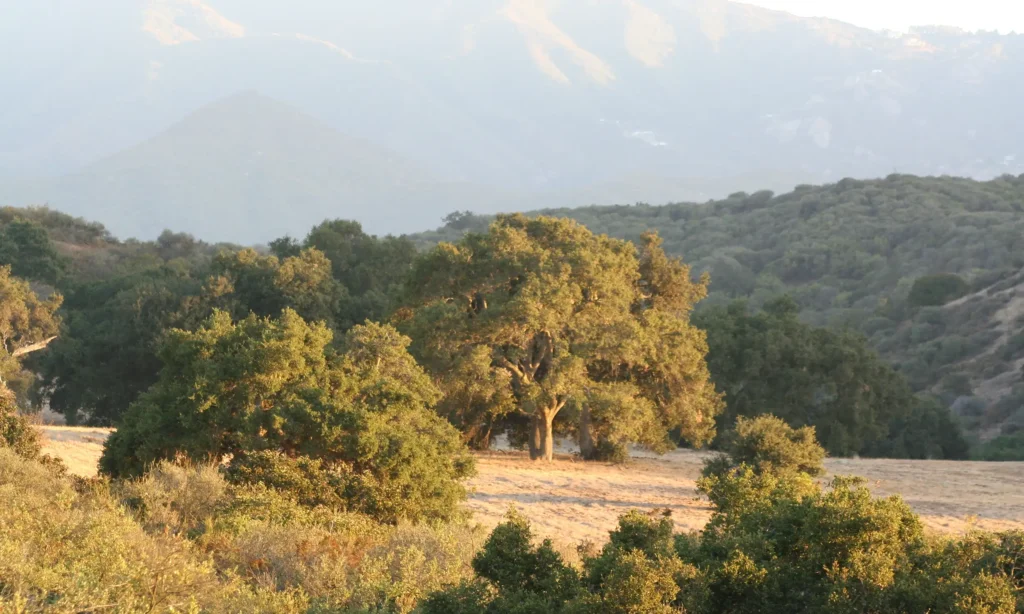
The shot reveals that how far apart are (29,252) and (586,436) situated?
27807mm

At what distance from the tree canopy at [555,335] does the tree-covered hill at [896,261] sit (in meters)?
21.9

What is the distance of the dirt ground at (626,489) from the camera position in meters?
16.0

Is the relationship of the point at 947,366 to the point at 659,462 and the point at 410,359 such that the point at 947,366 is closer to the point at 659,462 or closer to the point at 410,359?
the point at 659,462

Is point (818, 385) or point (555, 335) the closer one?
point (555, 335)

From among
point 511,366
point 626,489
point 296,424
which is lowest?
point 626,489

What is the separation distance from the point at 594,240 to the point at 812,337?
13.6 meters

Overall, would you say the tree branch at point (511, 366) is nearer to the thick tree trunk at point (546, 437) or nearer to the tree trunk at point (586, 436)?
the thick tree trunk at point (546, 437)

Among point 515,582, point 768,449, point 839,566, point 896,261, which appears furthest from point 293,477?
point 896,261

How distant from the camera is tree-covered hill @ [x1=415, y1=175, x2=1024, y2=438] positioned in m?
45.8

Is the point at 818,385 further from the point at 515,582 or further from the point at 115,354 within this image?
the point at 515,582

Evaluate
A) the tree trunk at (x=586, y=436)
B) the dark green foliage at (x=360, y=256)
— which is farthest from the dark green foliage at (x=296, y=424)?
the dark green foliage at (x=360, y=256)

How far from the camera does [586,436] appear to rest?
75.4 ft

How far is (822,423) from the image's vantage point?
107 feet

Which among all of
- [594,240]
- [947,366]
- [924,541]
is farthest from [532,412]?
[947,366]
